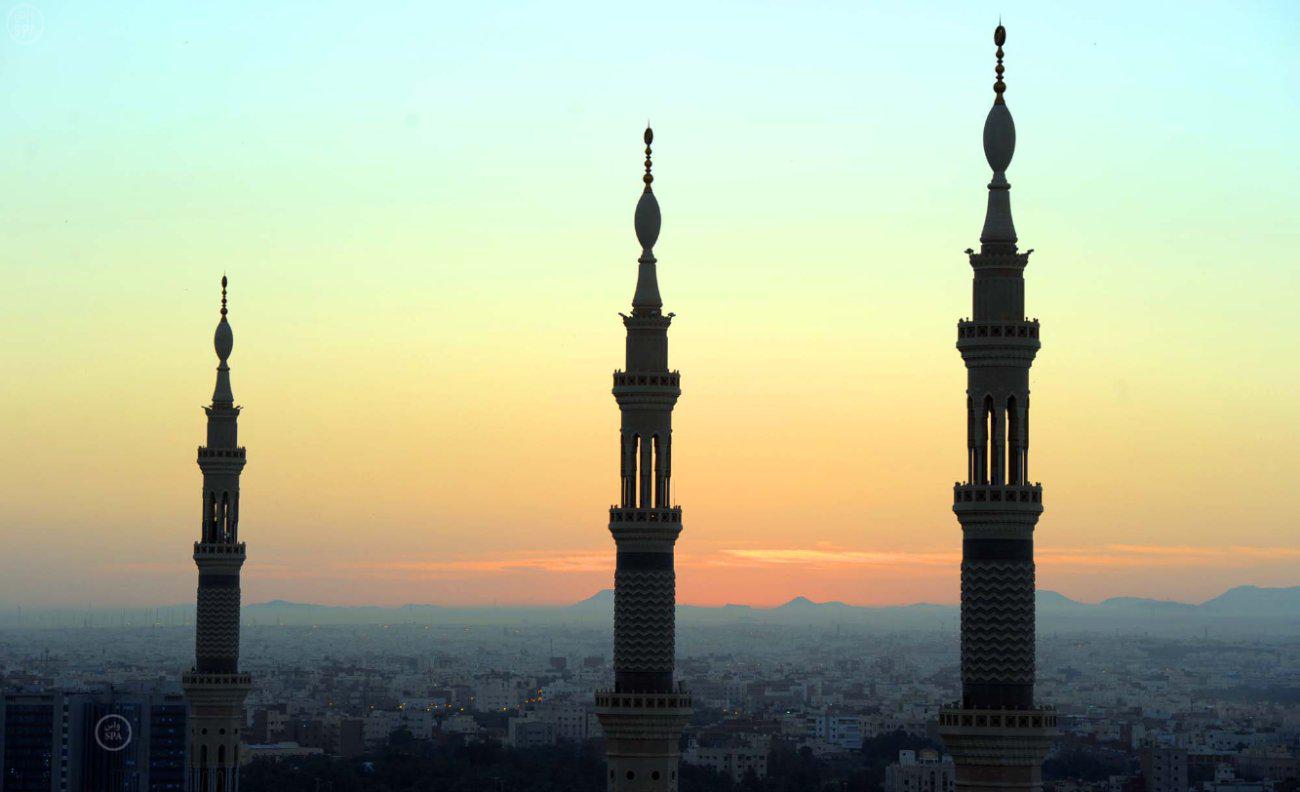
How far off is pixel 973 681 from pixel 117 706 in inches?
3855

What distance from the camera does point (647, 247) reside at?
45.2 metres

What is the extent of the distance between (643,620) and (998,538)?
9.57 m

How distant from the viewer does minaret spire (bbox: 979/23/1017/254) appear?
3616cm

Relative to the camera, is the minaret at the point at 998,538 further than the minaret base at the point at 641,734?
No

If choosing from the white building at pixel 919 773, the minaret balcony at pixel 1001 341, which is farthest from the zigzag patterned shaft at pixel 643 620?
the white building at pixel 919 773

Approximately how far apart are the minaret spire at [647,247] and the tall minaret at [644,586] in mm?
132

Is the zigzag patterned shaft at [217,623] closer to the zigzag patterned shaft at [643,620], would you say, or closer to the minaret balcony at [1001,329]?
the zigzag patterned shaft at [643,620]

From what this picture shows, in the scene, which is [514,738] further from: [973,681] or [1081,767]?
[973,681]

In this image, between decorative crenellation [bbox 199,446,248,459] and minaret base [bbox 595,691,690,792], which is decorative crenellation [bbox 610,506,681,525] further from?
Answer: decorative crenellation [bbox 199,446,248,459]

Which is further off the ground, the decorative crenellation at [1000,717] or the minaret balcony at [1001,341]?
the minaret balcony at [1001,341]

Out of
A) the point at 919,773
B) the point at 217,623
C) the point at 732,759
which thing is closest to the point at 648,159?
the point at 217,623

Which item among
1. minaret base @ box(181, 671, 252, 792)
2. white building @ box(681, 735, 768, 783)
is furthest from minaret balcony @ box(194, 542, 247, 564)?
white building @ box(681, 735, 768, 783)

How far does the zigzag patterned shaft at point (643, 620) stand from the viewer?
43.3m

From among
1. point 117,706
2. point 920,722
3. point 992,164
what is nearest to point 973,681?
point 992,164
